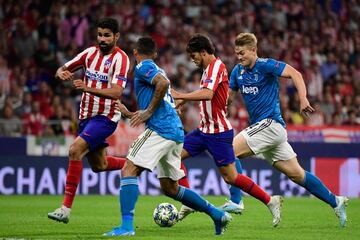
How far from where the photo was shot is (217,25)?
71.3 feet

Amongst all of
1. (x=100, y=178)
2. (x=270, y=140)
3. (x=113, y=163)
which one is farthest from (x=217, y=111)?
(x=100, y=178)

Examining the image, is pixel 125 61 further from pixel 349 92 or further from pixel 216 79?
pixel 349 92

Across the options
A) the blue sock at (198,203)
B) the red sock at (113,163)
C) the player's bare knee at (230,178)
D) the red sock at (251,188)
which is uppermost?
the red sock at (113,163)

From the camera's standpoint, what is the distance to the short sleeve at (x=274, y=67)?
1042cm

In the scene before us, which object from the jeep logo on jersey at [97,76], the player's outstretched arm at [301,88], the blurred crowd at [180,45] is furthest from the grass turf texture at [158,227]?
the blurred crowd at [180,45]

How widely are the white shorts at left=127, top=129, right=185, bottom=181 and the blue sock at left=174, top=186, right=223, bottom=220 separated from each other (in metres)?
0.18

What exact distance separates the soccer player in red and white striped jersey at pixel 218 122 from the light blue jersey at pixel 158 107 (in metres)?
0.58

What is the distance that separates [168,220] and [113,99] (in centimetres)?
153

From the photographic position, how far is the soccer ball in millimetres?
10297

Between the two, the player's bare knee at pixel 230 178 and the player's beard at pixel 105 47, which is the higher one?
the player's beard at pixel 105 47

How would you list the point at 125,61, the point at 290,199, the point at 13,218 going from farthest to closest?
the point at 290,199
the point at 13,218
the point at 125,61

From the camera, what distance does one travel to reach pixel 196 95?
9.51 m

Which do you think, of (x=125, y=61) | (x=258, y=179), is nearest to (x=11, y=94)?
(x=258, y=179)

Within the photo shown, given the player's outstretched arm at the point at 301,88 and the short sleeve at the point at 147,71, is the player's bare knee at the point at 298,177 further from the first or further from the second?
the short sleeve at the point at 147,71
